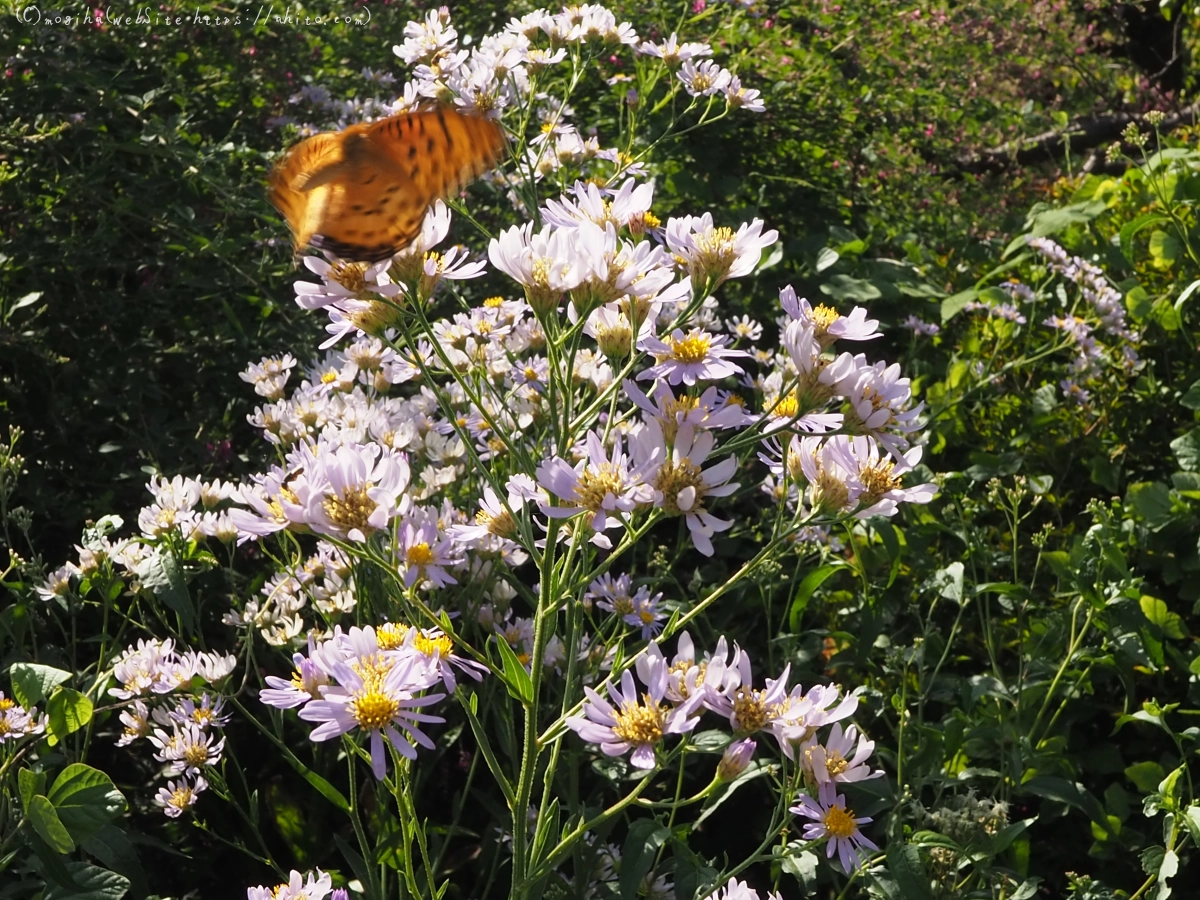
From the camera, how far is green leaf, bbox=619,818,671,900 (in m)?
1.59

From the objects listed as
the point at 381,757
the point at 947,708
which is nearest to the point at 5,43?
the point at 381,757

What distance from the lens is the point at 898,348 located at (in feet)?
11.5

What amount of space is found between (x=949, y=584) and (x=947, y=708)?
43cm

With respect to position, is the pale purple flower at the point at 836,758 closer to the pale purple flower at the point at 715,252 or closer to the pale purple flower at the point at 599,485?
the pale purple flower at the point at 599,485

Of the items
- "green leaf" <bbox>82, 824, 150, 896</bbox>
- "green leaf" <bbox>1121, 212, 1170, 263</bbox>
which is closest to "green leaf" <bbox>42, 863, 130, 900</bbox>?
"green leaf" <bbox>82, 824, 150, 896</bbox>

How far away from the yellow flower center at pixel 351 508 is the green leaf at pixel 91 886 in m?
0.68

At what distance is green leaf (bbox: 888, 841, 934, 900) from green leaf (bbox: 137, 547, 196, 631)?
1.10 meters

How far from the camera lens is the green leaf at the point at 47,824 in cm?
135

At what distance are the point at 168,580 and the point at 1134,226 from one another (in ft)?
8.19

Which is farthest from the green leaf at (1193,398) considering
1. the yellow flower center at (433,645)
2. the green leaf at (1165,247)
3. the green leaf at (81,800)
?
the green leaf at (81,800)

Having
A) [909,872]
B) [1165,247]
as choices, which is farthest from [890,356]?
[909,872]

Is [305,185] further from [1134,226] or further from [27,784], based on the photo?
[1134,226]

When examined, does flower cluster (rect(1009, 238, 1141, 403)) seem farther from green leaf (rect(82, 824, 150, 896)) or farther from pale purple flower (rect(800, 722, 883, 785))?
green leaf (rect(82, 824, 150, 896))

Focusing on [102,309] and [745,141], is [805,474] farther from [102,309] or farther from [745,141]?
[745,141]
